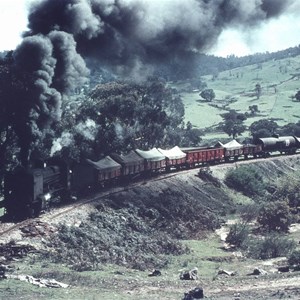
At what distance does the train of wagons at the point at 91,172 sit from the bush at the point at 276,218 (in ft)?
41.4

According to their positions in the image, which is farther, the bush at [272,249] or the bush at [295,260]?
the bush at [272,249]

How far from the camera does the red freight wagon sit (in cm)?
5250

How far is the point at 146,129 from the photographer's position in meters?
68.9

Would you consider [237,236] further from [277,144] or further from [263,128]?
[263,128]

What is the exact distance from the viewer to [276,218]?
3591cm

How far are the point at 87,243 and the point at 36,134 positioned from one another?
7315 mm

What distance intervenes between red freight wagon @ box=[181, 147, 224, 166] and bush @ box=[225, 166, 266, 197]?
3.39 m

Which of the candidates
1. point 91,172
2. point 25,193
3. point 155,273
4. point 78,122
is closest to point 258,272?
point 155,273

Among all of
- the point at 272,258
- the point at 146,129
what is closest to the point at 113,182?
the point at 272,258

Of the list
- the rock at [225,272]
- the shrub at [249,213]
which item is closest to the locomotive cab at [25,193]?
the rock at [225,272]

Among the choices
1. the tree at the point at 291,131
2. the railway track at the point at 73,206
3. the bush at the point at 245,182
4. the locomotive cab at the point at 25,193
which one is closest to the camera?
the railway track at the point at 73,206

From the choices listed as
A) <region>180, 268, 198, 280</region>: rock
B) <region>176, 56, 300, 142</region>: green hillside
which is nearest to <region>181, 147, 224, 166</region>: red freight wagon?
<region>180, 268, 198, 280</region>: rock

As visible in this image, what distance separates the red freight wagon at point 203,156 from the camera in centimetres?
5250

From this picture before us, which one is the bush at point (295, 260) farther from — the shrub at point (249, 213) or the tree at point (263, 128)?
the tree at point (263, 128)
